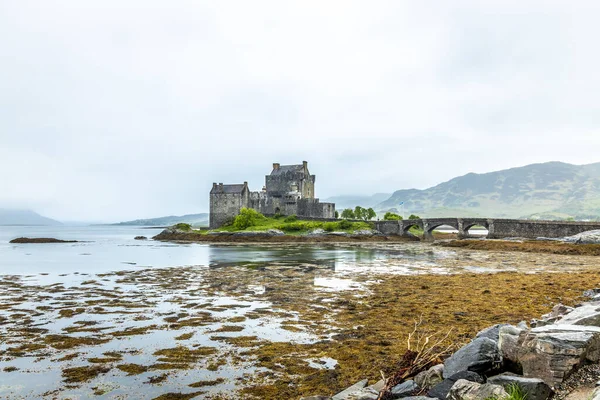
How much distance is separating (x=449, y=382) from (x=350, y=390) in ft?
5.77

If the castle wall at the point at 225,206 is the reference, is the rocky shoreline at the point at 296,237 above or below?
below

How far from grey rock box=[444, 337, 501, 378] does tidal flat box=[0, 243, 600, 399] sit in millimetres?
1930

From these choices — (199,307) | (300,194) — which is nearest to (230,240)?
(300,194)

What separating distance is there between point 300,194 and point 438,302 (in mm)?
82758

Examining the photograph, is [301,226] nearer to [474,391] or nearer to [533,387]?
[474,391]

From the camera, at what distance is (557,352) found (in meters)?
6.08

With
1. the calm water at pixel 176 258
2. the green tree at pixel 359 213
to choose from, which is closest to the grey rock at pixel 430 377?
the calm water at pixel 176 258

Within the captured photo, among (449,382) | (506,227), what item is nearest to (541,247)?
(506,227)

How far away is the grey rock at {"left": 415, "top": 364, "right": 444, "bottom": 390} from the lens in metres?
7.13

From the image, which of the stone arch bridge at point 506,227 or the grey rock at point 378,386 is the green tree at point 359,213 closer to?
the stone arch bridge at point 506,227

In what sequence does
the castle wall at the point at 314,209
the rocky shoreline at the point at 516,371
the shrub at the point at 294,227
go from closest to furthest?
the rocky shoreline at the point at 516,371 < the shrub at the point at 294,227 < the castle wall at the point at 314,209

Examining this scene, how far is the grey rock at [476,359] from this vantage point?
22.9 feet

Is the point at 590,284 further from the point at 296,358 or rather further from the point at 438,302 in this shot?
the point at 296,358

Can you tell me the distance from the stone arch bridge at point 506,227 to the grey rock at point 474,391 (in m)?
56.3
